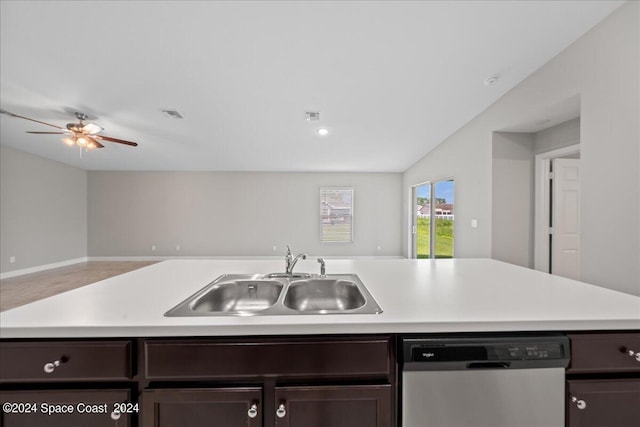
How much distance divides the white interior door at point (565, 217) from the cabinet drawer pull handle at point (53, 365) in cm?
411

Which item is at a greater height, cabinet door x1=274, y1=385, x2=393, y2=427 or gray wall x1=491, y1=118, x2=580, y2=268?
gray wall x1=491, y1=118, x2=580, y2=268

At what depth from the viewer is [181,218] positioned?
675 centimetres

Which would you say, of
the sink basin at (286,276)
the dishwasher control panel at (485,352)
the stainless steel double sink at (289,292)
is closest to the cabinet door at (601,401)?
the dishwasher control panel at (485,352)

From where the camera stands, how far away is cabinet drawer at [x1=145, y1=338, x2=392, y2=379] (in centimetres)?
80

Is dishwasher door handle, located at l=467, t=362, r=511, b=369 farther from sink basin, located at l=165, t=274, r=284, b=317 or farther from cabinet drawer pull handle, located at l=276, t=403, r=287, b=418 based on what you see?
sink basin, located at l=165, t=274, r=284, b=317

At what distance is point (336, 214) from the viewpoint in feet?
22.6

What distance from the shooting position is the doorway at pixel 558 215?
290 centimetres

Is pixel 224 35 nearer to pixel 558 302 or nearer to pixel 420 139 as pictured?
pixel 558 302

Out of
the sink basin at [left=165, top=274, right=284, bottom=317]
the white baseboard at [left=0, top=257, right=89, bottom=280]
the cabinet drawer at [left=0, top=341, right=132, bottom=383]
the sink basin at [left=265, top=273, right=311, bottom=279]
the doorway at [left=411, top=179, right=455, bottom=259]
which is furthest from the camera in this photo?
the white baseboard at [left=0, top=257, right=89, bottom=280]

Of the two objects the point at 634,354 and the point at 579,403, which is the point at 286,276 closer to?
the point at 579,403

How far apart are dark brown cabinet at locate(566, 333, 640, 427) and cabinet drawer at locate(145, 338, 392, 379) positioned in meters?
0.65

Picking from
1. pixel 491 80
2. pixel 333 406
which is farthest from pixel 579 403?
pixel 491 80

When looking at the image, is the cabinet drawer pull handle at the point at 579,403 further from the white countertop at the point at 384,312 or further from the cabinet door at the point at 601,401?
the white countertop at the point at 384,312

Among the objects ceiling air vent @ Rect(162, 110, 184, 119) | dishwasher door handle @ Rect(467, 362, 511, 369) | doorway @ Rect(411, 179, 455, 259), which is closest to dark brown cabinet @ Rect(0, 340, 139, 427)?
dishwasher door handle @ Rect(467, 362, 511, 369)
